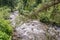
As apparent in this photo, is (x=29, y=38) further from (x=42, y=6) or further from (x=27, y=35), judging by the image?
(x=42, y=6)

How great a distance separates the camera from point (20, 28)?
18531 millimetres

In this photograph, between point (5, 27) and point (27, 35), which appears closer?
point (5, 27)

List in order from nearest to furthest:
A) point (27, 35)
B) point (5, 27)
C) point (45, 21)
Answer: point (5, 27), point (27, 35), point (45, 21)

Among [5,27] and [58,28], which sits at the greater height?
[5,27]

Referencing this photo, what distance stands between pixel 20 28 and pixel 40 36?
416cm

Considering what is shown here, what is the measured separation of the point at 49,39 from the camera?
14320mm

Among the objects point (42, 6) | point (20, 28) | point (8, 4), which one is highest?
point (42, 6)

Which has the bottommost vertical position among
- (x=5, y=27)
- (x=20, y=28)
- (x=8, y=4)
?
(x=8, y=4)

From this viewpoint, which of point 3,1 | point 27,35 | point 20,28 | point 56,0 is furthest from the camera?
point 3,1

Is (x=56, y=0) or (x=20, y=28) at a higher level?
(x=56, y=0)

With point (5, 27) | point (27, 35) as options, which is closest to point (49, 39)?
point (27, 35)

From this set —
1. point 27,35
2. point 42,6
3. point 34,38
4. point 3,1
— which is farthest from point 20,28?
point 3,1

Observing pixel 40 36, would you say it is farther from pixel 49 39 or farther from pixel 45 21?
pixel 45 21

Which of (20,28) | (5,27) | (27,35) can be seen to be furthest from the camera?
(20,28)
